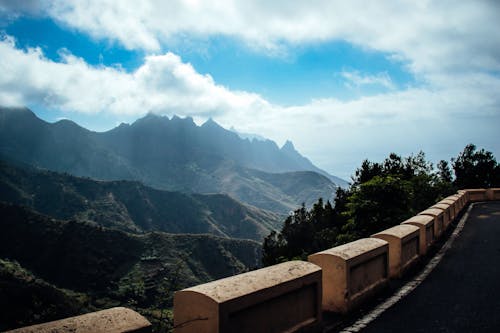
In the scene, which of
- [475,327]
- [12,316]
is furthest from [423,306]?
[12,316]

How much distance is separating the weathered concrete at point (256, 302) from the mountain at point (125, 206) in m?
144

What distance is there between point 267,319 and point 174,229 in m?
174

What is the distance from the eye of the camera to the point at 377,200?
15.4 m

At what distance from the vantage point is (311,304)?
492cm

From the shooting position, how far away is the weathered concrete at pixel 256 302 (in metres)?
3.52

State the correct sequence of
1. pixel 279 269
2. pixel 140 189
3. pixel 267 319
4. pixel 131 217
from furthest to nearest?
pixel 140 189, pixel 131 217, pixel 279 269, pixel 267 319

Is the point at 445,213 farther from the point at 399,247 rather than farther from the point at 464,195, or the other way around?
the point at 464,195

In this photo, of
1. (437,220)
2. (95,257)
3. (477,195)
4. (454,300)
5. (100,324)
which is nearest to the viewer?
(100,324)

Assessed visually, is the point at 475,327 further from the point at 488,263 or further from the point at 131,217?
the point at 131,217

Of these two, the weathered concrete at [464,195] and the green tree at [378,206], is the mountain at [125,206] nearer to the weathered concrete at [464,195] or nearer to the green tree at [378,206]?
the weathered concrete at [464,195]

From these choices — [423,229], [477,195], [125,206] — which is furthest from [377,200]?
[125,206]

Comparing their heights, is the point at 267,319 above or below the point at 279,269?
below

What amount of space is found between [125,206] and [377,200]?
16716cm

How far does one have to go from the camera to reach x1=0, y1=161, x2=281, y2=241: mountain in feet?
480
